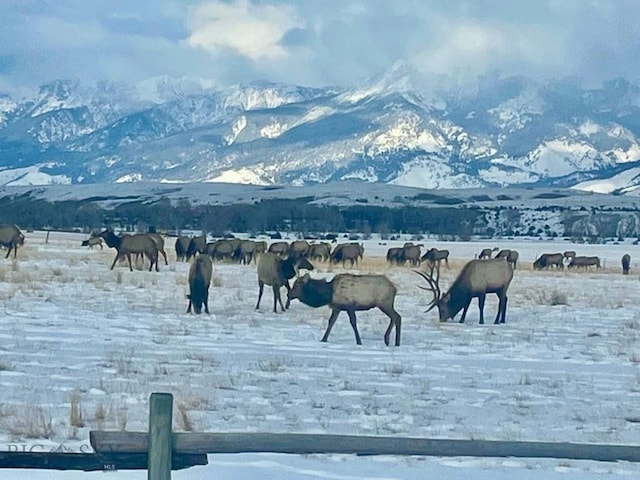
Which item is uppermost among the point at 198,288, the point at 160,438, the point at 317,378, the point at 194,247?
the point at 194,247

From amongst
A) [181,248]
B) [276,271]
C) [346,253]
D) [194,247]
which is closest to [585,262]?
[346,253]

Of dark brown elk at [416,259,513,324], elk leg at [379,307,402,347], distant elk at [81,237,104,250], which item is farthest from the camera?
distant elk at [81,237,104,250]

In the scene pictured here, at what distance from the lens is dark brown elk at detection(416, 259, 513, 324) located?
786 inches

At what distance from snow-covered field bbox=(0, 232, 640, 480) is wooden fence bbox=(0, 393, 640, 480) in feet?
4.17

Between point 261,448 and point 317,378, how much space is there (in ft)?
20.5

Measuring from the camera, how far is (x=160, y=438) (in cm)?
599

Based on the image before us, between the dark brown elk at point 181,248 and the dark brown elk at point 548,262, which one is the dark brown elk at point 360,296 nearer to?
the dark brown elk at point 181,248

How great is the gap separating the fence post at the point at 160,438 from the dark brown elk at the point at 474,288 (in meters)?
14.1

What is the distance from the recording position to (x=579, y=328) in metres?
18.8

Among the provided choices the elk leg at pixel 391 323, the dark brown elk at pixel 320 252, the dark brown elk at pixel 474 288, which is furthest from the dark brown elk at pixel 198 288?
the dark brown elk at pixel 320 252

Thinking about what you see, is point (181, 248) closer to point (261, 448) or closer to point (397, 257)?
point (397, 257)

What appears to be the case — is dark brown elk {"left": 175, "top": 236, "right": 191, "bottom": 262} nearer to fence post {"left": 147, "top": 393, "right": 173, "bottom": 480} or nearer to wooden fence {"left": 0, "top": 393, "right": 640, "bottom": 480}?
wooden fence {"left": 0, "top": 393, "right": 640, "bottom": 480}

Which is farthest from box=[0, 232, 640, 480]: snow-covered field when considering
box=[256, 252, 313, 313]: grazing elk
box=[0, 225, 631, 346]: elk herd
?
box=[256, 252, 313, 313]: grazing elk

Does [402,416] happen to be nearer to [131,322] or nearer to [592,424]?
[592,424]
